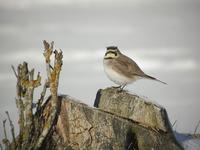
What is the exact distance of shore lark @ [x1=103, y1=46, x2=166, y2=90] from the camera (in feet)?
48.6

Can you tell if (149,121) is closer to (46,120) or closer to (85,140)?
(85,140)

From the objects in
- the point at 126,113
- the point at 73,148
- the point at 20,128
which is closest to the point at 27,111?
the point at 20,128

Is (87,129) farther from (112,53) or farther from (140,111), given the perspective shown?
(112,53)

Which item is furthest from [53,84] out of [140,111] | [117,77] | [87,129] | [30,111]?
[117,77]

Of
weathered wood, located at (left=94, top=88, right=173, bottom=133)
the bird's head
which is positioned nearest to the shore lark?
the bird's head

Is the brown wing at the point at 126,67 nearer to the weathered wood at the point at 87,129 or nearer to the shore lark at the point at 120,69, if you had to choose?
the shore lark at the point at 120,69

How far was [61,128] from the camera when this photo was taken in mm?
13031

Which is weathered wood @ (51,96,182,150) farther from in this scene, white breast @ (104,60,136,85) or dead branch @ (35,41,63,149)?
white breast @ (104,60,136,85)

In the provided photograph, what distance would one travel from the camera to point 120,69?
1483cm

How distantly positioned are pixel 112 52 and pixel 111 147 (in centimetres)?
309

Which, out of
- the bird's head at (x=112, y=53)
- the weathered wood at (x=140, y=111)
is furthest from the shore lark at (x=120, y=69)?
the weathered wood at (x=140, y=111)

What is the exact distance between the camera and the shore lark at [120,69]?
14.8 m

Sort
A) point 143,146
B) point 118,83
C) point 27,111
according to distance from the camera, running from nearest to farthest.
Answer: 1. point 27,111
2. point 143,146
3. point 118,83

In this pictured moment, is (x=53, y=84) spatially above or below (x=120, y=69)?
below
